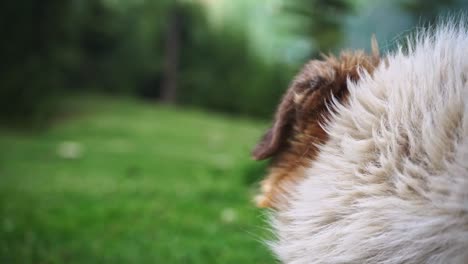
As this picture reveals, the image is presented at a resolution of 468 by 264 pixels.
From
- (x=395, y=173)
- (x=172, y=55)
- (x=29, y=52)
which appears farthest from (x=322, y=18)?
(x=172, y=55)

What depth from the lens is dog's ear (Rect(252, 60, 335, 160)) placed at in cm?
200

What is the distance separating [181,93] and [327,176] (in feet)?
65.5

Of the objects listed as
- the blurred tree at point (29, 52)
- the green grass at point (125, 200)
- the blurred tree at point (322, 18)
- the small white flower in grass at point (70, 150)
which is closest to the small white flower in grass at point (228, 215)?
the green grass at point (125, 200)

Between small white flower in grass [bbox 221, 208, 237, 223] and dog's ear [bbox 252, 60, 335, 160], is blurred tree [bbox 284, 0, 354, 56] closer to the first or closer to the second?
small white flower in grass [bbox 221, 208, 237, 223]

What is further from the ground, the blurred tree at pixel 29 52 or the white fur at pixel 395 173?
the white fur at pixel 395 173

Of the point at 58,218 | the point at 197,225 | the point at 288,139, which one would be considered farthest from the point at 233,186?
the point at 288,139

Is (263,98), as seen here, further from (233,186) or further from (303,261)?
→ (303,261)

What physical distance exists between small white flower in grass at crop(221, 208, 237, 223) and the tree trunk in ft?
49.2

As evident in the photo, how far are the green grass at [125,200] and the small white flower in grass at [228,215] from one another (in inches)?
0.5

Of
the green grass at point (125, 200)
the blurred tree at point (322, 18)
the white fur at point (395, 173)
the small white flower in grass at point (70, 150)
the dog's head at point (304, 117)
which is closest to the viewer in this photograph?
the white fur at point (395, 173)

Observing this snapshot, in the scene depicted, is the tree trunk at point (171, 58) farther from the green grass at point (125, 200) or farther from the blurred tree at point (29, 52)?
the blurred tree at point (29, 52)

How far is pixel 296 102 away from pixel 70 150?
9103mm

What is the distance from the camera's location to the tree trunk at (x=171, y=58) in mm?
20141

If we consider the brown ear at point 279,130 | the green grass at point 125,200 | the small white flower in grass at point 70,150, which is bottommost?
the small white flower in grass at point 70,150
